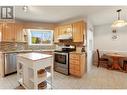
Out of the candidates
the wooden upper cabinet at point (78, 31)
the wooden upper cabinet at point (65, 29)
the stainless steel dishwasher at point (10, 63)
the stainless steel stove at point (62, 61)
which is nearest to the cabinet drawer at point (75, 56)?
the stainless steel stove at point (62, 61)

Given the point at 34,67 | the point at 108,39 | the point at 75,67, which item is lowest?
the point at 75,67

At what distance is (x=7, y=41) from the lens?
455cm

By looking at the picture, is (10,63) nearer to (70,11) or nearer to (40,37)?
(40,37)

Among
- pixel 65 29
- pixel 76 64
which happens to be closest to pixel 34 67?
pixel 76 64

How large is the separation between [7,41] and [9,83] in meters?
1.83

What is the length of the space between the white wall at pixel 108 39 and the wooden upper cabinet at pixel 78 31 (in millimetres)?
2282

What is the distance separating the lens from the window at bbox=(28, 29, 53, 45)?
5.49 meters

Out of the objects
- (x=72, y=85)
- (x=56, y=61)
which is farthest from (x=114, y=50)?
(x=72, y=85)

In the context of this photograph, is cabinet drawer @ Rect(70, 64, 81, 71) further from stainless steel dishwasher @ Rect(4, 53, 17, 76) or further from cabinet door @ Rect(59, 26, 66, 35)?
stainless steel dishwasher @ Rect(4, 53, 17, 76)

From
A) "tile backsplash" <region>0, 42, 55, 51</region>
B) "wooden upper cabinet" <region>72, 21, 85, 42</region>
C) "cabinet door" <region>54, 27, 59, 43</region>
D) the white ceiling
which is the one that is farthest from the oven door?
the white ceiling

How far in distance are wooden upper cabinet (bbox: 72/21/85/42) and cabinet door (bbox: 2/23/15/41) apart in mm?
2387

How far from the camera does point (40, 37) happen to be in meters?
5.70

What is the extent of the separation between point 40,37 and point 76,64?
97.6 inches
